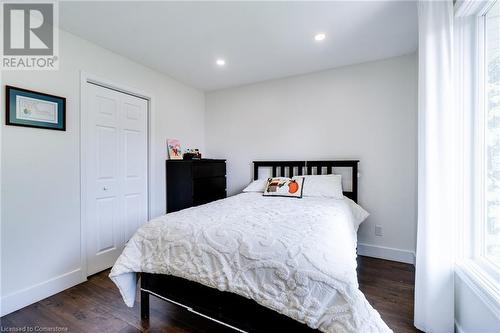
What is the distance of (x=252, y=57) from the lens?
2.71 meters

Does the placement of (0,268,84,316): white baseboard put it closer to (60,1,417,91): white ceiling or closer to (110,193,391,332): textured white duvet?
(110,193,391,332): textured white duvet

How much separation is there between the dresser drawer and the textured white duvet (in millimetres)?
1297

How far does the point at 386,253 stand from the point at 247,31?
2892 mm

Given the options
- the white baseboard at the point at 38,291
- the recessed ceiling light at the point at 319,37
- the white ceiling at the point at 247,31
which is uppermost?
the white ceiling at the point at 247,31

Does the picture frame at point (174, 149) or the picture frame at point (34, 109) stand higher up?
the picture frame at point (34, 109)

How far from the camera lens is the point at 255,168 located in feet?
11.5

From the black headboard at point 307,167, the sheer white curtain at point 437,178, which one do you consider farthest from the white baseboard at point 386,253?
the sheer white curtain at point 437,178

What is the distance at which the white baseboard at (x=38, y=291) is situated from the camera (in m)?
1.78

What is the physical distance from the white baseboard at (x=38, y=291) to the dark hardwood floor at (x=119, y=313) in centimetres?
5

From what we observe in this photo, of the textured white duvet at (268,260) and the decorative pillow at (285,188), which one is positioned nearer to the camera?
the textured white duvet at (268,260)

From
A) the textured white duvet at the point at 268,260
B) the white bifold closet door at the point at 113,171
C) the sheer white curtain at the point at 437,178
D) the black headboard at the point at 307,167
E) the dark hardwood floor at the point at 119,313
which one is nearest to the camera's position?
the textured white duvet at the point at 268,260

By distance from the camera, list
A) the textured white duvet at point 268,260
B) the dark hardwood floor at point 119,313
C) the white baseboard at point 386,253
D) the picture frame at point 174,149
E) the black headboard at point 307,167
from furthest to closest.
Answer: the picture frame at point 174,149, the black headboard at point 307,167, the white baseboard at point 386,253, the dark hardwood floor at point 119,313, the textured white duvet at point 268,260

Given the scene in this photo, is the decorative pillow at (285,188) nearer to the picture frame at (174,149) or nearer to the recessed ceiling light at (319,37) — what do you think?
the picture frame at (174,149)

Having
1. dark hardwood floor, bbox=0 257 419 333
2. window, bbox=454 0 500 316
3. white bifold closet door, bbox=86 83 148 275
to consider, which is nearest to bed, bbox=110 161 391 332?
dark hardwood floor, bbox=0 257 419 333
